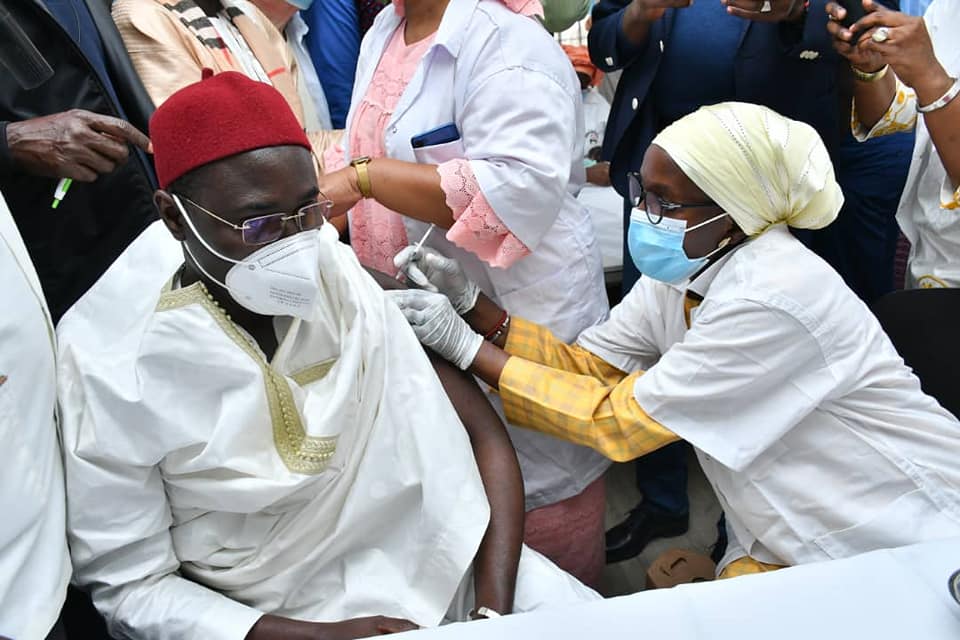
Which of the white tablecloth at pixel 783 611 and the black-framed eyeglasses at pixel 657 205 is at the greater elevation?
the black-framed eyeglasses at pixel 657 205

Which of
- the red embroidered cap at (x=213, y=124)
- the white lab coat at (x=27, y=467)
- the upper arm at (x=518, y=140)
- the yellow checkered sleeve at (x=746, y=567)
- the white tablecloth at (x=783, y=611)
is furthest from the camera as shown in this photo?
the upper arm at (x=518, y=140)

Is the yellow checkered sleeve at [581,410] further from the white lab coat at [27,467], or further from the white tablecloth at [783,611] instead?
the white lab coat at [27,467]

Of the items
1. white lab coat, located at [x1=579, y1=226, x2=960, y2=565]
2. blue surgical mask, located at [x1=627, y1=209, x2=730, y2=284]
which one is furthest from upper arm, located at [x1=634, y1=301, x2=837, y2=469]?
blue surgical mask, located at [x1=627, y1=209, x2=730, y2=284]

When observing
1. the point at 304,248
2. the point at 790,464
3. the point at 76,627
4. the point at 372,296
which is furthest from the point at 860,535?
the point at 76,627

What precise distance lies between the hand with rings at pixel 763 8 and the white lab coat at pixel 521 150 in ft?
1.23

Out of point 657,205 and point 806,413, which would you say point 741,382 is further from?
point 657,205

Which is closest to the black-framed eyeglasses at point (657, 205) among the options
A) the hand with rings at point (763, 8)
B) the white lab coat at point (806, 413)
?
the white lab coat at point (806, 413)

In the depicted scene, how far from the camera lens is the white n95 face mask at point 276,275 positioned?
4.01ft

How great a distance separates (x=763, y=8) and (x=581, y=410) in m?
0.94

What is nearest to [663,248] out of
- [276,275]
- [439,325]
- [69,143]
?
[439,325]

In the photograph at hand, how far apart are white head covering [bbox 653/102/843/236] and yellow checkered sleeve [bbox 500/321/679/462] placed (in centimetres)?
38

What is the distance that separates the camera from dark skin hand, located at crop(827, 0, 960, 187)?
4.92ft

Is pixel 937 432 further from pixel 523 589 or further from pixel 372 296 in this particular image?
pixel 372 296

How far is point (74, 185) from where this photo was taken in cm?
158
